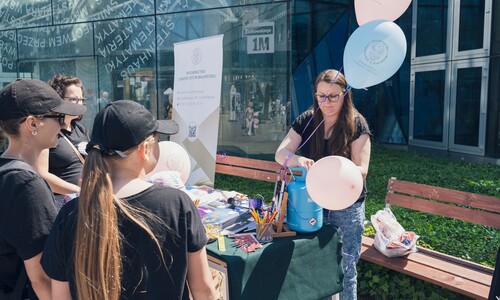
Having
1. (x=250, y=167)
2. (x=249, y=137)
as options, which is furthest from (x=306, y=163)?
(x=249, y=137)

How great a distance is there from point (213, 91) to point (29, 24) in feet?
20.8

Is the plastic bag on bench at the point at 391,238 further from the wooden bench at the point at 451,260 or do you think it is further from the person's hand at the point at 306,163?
the person's hand at the point at 306,163

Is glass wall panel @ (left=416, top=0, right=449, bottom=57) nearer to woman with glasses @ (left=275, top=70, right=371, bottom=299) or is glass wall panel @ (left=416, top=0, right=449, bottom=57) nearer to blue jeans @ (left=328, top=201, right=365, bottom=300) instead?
woman with glasses @ (left=275, top=70, right=371, bottom=299)

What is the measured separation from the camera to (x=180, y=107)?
4.71m

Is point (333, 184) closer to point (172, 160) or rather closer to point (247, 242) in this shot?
point (247, 242)

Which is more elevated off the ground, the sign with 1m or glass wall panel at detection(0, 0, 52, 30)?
glass wall panel at detection(0, 0, 52, 30)

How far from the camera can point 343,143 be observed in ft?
8.12

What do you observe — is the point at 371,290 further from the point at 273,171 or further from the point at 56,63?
the point at 56,63

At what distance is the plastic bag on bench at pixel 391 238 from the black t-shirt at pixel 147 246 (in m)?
2.00

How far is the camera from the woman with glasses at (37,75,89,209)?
2508 mm

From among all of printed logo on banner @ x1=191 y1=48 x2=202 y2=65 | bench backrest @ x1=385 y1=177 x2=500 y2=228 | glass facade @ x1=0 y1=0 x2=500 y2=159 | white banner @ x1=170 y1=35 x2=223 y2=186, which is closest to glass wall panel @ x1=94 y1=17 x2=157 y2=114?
glass facade @ x1=0 y1=0 x2=500 y2=159

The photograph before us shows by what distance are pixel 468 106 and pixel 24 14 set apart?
944cm

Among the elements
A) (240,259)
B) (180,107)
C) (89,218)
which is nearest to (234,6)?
(180,107)

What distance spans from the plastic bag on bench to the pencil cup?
1.20 meters
